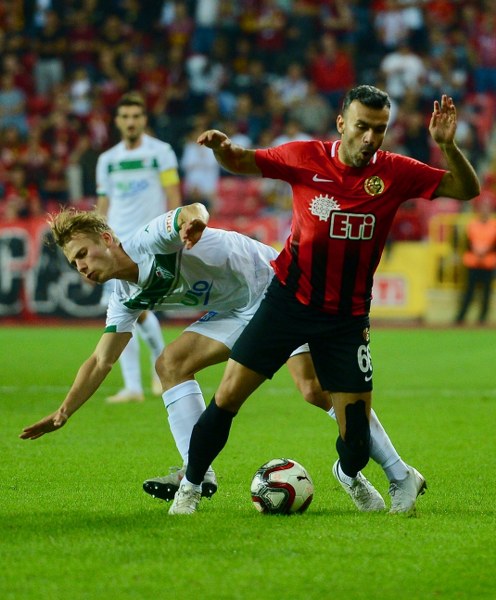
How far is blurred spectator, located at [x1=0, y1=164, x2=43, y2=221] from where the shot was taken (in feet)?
60.3

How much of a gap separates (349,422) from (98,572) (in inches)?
58.9

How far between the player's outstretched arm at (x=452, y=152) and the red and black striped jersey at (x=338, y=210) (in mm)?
119

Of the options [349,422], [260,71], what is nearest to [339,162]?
[349,422]

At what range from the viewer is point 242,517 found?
17.1 feet

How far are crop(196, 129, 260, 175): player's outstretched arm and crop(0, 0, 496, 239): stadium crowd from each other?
45.0 ft

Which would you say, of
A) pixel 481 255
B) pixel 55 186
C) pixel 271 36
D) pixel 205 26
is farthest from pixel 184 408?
pixel 205 26

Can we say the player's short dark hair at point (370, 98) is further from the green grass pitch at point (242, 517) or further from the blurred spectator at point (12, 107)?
the blurred spectator at point (12, 107)

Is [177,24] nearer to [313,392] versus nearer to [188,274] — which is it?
[313,392]

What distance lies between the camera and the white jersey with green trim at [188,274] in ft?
17.2

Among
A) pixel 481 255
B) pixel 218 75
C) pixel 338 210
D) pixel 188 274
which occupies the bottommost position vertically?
pixel 481 255

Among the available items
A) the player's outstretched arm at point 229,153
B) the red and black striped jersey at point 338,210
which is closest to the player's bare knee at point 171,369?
the red and black striped jersey at point 338,210

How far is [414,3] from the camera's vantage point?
21.7 metres

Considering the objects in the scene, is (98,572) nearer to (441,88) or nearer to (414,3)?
(441,88)

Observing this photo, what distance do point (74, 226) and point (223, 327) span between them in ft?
3.27
